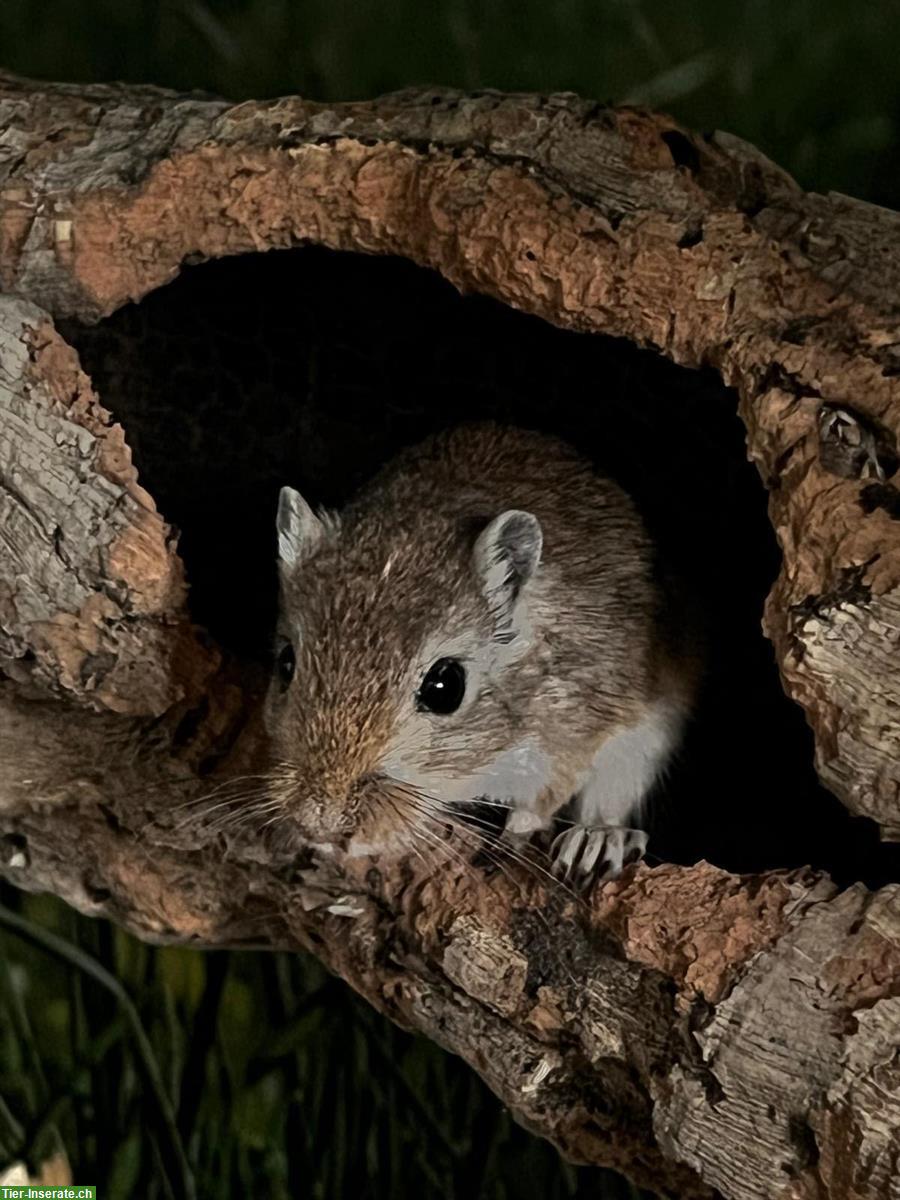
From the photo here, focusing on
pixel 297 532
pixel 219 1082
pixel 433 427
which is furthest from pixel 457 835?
pixel 219 1082

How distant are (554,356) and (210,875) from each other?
111 cm

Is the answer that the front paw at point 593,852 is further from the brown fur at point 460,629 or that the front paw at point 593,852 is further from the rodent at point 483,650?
the brown fur at point 460,629

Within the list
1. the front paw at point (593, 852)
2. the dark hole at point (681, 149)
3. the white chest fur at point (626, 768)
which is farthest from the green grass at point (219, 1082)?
the dark hole at point (681, 149)

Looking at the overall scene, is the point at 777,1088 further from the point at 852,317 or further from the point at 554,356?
the point at 554,356

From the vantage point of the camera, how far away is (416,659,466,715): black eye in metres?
2.01

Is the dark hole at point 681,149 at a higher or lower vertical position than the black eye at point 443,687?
higher

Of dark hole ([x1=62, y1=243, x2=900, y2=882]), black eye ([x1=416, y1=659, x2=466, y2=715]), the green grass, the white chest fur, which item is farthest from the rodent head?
the green grass

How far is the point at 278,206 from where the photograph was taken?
212 centimetres

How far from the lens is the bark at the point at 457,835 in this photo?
162 cm

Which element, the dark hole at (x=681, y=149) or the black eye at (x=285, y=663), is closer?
the dark hole at (x=681, y=149)

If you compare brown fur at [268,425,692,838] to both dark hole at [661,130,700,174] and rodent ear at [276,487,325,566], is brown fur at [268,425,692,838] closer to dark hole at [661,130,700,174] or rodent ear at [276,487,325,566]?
rodent ear at [276,487,325,566]

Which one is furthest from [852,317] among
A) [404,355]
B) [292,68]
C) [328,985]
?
[328,985]

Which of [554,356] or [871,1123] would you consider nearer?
[871,1123]

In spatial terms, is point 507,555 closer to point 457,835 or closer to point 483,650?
point 483,650
